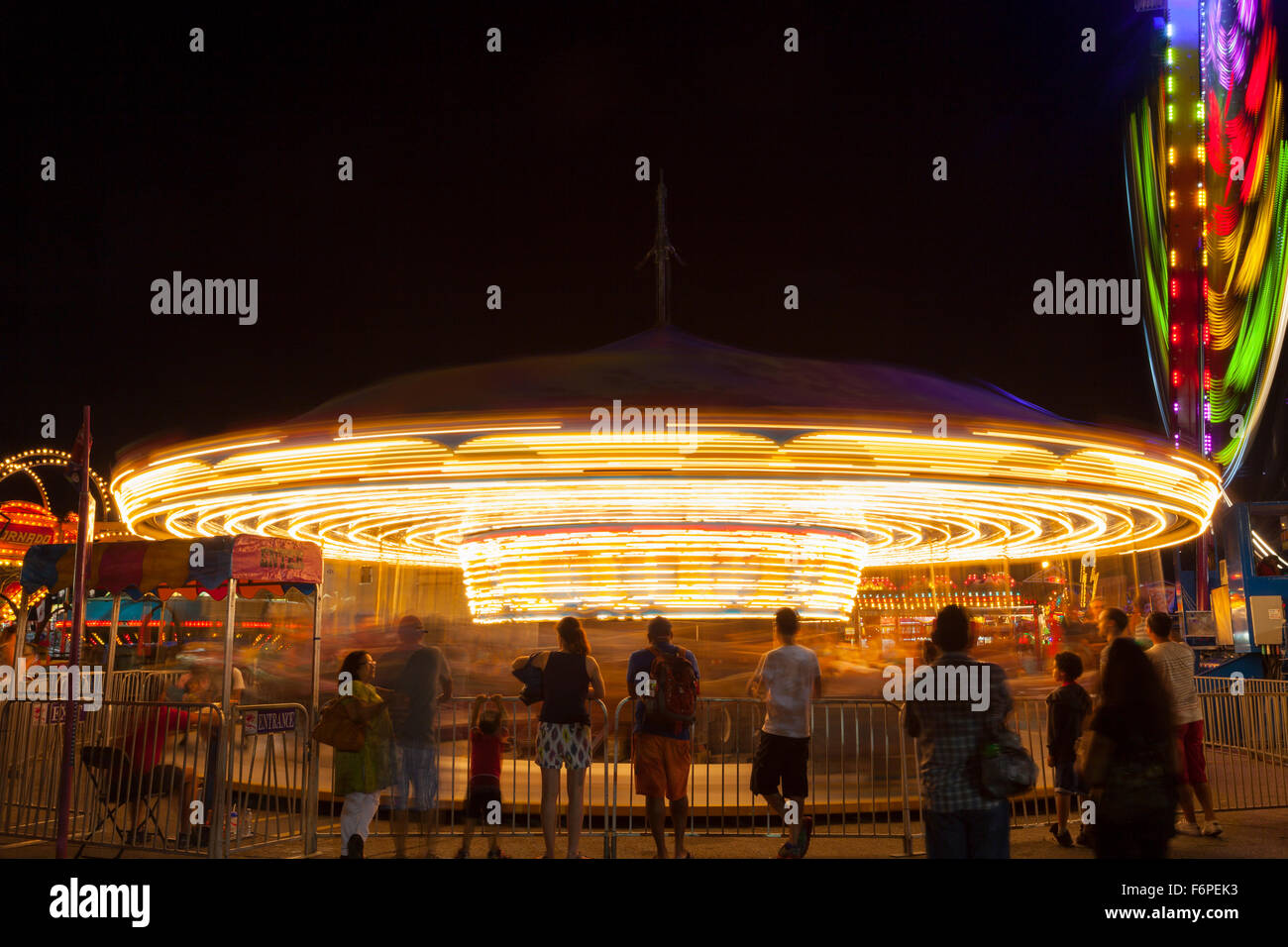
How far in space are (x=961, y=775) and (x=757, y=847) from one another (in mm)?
3254

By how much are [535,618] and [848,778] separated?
131 inches

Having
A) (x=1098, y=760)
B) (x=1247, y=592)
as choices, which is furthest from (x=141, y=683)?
(x=1247, y=592)

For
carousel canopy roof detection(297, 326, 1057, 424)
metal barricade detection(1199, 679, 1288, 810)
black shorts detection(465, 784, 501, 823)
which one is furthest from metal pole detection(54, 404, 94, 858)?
metal barricade detection(1199, 679, 1288, 810)

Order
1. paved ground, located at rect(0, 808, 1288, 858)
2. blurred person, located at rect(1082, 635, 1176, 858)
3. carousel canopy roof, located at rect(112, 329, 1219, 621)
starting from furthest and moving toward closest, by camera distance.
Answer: carousel canopy roof, located at rect(112, 329, 1219, 621), paved ground, located at rect(0, 808, 1288, 858), blurred person, located at rect(1082, 635, 1176, 858)

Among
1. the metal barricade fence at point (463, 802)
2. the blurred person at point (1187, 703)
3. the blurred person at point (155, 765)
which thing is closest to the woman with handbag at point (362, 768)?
the metal barricade fence at point (463, 802)

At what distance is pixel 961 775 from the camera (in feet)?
14.6

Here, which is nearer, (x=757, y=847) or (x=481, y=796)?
(x=481, y=796)

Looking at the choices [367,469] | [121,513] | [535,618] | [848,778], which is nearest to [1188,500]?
[848,778]

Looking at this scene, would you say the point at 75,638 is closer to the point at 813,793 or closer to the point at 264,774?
the point at 264,774

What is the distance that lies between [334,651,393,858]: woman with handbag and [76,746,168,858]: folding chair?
162 centimetres

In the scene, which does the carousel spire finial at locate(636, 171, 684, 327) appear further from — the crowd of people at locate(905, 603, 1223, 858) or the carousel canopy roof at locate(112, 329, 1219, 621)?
the crowd of people at locate(905, 603, 1223, 858)

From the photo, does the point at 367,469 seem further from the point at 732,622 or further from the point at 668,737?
the point at 732,622

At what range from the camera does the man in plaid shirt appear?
4.42m

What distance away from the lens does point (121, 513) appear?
428 inches
